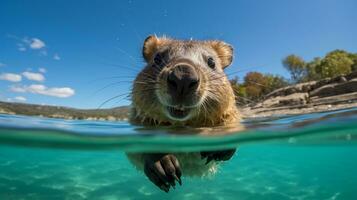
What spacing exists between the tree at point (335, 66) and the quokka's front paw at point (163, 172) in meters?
55.7

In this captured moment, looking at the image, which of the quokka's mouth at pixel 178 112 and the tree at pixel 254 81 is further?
the tree at pixel 254 81

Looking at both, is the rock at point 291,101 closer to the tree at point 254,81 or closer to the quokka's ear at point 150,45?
the tree at point 254,81

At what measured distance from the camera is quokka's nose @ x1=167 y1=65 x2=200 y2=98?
525 cm

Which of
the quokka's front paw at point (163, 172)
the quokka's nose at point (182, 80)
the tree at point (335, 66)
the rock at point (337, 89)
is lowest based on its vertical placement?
the quokka's front paw at point (163, 172)

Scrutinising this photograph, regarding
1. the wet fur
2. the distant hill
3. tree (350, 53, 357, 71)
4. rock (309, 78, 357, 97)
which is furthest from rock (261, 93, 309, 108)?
the wet fur

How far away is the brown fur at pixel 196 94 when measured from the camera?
19.5ft

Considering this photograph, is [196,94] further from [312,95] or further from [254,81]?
[312,95]

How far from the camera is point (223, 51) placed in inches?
326

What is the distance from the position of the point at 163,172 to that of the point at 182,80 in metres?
1.48

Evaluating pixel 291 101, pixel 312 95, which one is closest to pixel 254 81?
pixel 291 101

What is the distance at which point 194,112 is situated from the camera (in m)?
5.89

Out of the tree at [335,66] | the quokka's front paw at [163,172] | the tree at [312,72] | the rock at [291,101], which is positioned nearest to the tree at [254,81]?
the quokka's front paw at [163,172]

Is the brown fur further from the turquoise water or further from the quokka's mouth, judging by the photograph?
the turquoise water

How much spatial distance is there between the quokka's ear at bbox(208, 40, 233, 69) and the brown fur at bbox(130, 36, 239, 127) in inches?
26.0
